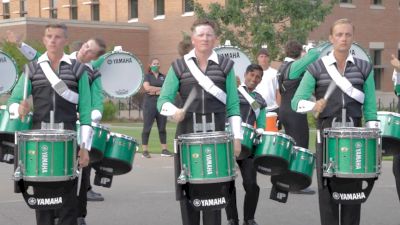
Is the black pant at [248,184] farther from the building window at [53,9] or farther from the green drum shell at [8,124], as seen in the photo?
the building window at [53,9]

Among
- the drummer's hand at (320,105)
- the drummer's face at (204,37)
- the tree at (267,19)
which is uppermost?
the tree at (267,19)

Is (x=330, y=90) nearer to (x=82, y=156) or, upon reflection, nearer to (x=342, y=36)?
(x=342, y=36)

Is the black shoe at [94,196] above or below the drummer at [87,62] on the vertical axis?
below

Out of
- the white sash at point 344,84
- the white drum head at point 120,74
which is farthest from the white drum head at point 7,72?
the white sash at point 344,84

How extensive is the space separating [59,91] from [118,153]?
1775 mm

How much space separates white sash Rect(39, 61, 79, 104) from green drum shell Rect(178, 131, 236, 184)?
109 centimetres

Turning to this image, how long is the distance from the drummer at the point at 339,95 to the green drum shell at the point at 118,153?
214cm

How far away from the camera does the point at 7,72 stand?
45.8 ft

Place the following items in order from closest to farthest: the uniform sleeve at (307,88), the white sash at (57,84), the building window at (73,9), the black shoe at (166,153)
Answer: the white sash at (57,84) → the uniform sleeve at (307,88) → the black shoe at (166,153) → the building window at (73,9)

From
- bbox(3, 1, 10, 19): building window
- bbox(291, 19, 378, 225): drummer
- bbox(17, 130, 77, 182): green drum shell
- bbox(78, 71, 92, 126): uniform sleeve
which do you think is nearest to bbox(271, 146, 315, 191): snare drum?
bbox(291, 19, 378, 225): drummer

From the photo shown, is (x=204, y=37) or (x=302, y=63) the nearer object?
(x=204, y=37)

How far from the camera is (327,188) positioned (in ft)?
21.9

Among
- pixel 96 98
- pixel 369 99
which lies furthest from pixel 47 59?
pixel 369 99

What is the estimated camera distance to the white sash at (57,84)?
6.58 metres
